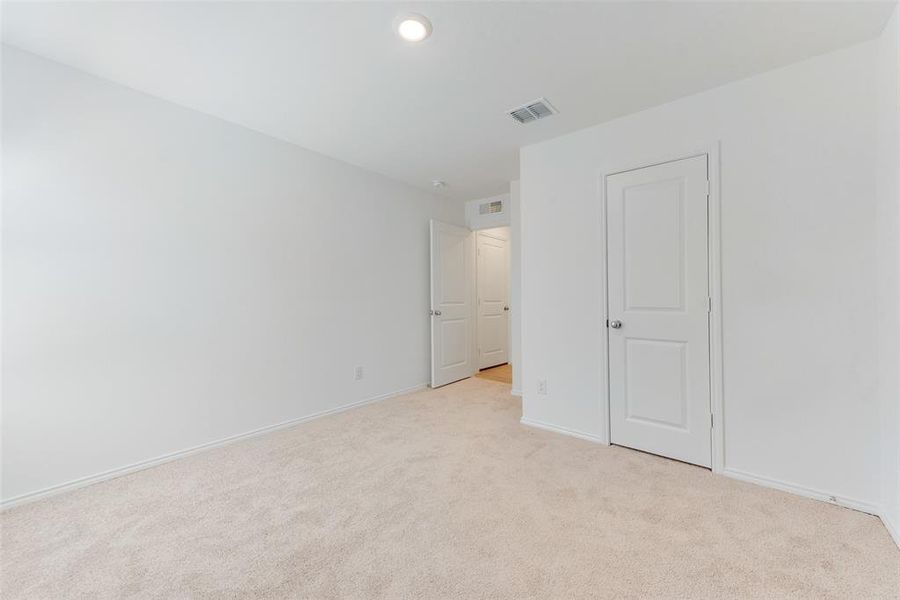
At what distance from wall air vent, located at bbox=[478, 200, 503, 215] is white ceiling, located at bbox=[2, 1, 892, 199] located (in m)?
1.94

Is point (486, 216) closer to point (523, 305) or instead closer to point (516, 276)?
point (516, 276)

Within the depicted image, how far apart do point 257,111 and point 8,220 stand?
149 centimetres

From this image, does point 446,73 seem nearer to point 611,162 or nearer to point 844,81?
point 611,162

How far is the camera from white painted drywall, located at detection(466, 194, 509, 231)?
4594mm

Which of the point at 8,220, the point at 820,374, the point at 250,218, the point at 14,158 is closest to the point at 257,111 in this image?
the point at 250,218

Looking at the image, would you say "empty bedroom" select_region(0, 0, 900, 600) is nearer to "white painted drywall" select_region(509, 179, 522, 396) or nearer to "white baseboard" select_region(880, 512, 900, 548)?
"white baseboard" select_region(880, 512, 900, 548)

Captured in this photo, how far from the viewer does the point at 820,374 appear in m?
1.91

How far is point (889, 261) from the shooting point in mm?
1684

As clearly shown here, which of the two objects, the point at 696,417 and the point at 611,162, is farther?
the point at 611,162

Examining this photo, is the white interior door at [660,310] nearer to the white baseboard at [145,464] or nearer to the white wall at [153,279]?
the white wall at [153,279]

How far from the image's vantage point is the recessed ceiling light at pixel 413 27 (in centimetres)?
168

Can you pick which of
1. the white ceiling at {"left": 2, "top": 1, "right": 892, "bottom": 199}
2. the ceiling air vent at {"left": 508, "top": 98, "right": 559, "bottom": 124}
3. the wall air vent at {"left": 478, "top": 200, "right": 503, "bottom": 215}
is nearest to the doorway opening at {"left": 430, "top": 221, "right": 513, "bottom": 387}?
the wall air vent at {"left": 478, "top": 200, "right": 503, "bottom": 215}

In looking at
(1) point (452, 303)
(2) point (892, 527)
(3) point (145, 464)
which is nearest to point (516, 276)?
(1) point (452, 303)

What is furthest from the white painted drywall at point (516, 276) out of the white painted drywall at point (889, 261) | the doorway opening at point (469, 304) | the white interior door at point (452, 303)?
the white painted drywall at point (889, 261)
